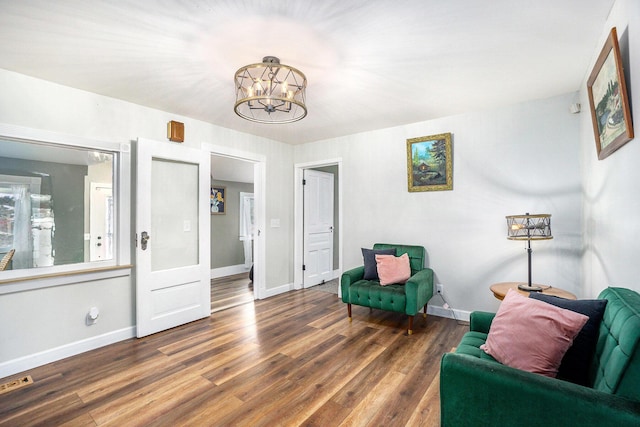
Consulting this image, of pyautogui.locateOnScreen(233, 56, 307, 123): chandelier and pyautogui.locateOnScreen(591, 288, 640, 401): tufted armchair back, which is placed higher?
pyautogui.locateOnScreen(233, 56, 307, 123): chandelier

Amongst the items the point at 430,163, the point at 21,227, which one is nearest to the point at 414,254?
the point at 430,163

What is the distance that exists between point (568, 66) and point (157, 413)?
395cm

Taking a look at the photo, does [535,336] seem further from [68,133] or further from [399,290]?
[68,133]

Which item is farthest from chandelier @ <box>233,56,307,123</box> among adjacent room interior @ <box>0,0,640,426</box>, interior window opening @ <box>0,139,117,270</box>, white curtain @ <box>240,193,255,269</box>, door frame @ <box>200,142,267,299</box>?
white curtain @ <box>240,193,255,269</box>

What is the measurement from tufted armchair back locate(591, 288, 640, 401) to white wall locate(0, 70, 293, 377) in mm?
3679

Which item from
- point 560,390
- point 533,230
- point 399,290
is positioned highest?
point 533,230

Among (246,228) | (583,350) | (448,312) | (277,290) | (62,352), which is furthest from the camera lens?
(246,228)

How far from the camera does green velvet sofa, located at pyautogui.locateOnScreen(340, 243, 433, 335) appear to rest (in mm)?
3148

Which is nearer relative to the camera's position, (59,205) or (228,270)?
(59,205)

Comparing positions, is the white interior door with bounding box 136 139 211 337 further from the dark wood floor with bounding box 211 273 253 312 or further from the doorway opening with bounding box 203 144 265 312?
the doorway opening with bounding box 203 144 265 312

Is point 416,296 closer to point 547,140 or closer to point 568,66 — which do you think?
point 547,140

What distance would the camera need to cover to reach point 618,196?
1830 millimetres

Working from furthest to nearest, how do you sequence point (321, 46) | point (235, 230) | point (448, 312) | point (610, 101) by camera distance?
point (235, 230)
point (448, 312)
point (321, 46)
point (610, 101)

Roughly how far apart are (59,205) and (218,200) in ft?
12.0
